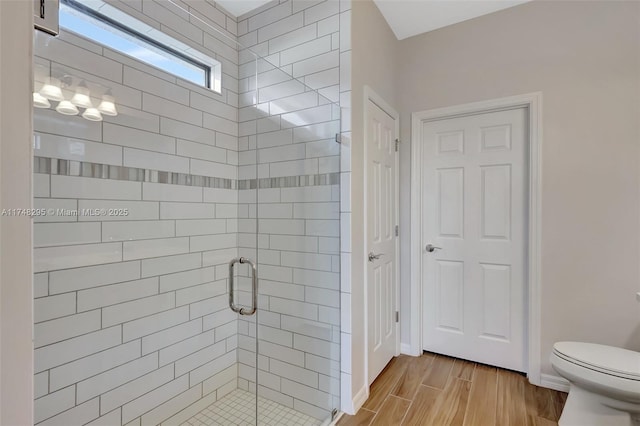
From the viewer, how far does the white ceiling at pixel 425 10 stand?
7.17 ft

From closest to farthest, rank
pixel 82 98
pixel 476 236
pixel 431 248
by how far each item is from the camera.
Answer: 1. pixel 82 98
2. pixel 476 236
3. pixel 431 248

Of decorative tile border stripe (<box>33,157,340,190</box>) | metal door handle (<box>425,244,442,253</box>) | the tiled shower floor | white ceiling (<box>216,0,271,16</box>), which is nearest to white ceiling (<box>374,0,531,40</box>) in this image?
white ceiling (<box>216,0,271,16</box>)

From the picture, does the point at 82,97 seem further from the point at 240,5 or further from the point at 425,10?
the point at 425,10

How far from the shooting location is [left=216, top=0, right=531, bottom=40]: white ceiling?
2.19 metres

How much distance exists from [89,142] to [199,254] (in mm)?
856

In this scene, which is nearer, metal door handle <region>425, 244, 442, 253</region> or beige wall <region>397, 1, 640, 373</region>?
beige wall <region>397, 1, 640, 373</region>

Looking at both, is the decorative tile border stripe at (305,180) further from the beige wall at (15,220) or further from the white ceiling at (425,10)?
the beige wall at (15,220)

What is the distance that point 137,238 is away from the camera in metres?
1.65

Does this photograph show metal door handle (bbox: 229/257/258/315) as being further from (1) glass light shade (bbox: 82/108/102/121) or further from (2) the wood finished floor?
(1) glass light shade (bbox: 82/108/102/121)

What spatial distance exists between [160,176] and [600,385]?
8.46 ft

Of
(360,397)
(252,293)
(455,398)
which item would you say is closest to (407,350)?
(455,398)

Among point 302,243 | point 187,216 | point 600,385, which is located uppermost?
point 187,216

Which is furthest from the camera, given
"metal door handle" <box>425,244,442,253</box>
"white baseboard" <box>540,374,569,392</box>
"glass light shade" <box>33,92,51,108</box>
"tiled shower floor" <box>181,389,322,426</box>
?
"metal door handle" <box>425,244,442,253</box>

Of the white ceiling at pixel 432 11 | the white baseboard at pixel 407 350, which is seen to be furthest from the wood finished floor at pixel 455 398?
the white ceiling at pixel 432 11
